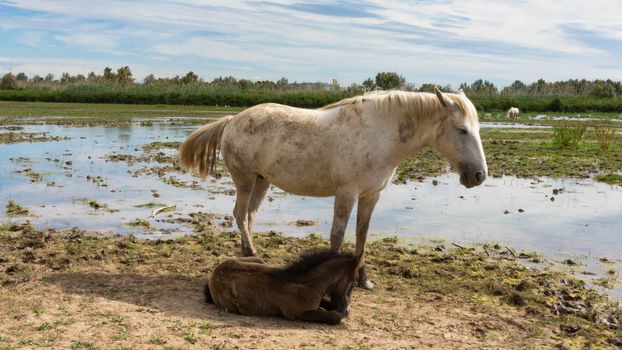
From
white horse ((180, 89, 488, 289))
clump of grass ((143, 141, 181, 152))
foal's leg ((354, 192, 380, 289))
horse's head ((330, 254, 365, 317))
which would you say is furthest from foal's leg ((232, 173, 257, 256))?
clump of grass ((143, 141, 181, 152))

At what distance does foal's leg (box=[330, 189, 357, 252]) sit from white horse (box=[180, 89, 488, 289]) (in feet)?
0.03

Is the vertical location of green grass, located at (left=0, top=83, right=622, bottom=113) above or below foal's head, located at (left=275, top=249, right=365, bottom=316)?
above

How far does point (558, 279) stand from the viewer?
7.30 metres

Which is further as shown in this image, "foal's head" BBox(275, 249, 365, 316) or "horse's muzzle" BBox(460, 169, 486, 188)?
"horse's muzzle" BBox(460, 169, 486, 188)

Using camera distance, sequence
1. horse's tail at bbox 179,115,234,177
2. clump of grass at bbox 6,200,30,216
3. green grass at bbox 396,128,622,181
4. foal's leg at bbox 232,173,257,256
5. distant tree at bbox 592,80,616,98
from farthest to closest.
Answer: distant tree at bbox 592,80,616,98 → green grass at bbox 396,128,622,181 → clump of grass at bbox 6,200,30,216 → horse's tail at bbox 179,115,234,177 → foal's leg at bbox 232,173,257,256

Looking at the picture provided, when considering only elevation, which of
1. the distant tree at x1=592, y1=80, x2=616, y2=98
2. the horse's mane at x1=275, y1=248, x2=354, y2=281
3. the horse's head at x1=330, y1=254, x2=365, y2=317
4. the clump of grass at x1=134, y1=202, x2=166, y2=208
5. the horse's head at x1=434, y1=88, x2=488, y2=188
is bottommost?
the clump of grass at x1=134, y1=202, x2=166, y2=208

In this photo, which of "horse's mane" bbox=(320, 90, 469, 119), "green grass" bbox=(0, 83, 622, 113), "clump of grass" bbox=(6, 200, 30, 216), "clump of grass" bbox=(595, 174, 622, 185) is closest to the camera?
"horse's mane" bbox=(320, 90, 469, 119)

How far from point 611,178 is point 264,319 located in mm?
11990

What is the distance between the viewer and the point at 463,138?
638cm

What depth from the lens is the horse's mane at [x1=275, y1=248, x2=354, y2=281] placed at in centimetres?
569

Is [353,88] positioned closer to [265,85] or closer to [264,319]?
[265,85]

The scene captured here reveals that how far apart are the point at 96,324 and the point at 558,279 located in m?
5.03

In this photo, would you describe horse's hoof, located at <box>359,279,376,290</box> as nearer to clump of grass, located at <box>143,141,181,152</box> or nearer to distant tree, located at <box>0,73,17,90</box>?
clump of grass, located at <box>143,141,181,152</box>

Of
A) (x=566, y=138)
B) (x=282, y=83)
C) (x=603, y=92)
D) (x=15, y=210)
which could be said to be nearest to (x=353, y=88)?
(x=282, y=83)
